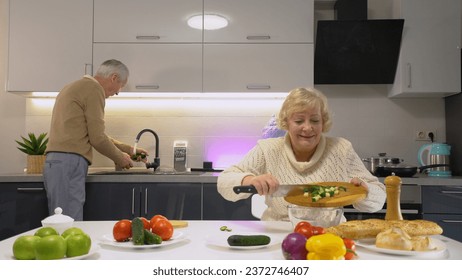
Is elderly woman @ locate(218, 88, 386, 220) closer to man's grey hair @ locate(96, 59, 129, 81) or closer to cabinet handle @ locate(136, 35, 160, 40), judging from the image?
man's grey hair @ locate(96, 59, 129, 81)

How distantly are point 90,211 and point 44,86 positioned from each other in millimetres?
1026

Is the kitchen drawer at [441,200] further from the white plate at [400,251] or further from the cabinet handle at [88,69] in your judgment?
the cabinet handle at [88,69]

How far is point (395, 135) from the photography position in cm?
335

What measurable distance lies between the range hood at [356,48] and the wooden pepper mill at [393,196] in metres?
A: 1.94

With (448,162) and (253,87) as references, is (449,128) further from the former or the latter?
(253,87)

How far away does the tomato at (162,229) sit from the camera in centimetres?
116

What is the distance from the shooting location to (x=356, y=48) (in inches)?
122

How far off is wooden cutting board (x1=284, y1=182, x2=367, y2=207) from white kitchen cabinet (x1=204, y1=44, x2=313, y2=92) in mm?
1778

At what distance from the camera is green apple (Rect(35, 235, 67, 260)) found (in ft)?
3.05

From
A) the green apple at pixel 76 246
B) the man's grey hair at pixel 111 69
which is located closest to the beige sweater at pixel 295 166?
the green apple at pixel 76 246

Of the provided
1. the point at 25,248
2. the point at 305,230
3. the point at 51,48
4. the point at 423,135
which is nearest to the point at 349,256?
the point at 305,230

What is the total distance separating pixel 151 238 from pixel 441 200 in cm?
214

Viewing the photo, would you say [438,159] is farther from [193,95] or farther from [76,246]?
[76,246]
